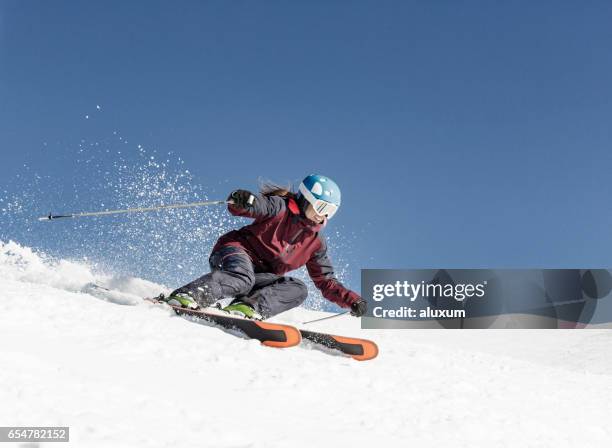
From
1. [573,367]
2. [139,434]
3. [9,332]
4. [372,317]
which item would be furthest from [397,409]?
[372,317]

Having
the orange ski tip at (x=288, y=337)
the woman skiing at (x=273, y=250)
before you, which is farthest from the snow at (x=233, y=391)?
the woman skiing at (x=273, y=250)

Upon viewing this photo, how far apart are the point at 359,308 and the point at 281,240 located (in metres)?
0.89

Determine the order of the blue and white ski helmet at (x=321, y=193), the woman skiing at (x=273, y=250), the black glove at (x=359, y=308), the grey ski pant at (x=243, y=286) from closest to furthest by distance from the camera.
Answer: the grey ski pant at (x=243, y=286) → the woman skiing at (x=273, y=250) → the blue and white ski helmet at (x=321, y=193) → the black glove at (x=359, y=308)

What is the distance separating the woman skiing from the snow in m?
0.75

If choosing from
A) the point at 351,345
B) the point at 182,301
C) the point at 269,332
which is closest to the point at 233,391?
the point at 269,332

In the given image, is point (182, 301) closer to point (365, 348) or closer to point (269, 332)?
point (269, 332)

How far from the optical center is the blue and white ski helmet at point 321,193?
4906 millimetres

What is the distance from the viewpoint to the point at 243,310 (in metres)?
4.71

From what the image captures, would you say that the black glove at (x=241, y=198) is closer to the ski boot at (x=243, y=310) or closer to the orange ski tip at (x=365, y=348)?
the ski boot at (x=243, y=310)

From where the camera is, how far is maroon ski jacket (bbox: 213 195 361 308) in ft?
16.3

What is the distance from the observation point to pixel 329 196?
4926mm

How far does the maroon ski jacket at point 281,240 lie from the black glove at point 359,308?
44 millimetres

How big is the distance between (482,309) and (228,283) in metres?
8.49

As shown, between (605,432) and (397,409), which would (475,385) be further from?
(397,409)
